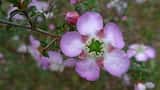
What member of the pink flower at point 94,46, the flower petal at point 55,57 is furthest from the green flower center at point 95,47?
the flower petal at point 55,57

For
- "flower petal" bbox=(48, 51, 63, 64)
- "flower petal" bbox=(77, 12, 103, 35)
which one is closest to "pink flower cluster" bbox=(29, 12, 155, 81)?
"flower petal" bbox=(77, 12, 103, 35)

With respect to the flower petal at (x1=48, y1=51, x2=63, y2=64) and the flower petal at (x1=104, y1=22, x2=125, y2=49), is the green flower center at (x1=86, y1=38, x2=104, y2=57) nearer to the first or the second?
the flower petal at (x1=104, y1=22, x2=125, y2=49)

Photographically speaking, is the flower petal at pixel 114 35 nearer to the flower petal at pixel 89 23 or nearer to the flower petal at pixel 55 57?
the flower petal at pixel 89 23

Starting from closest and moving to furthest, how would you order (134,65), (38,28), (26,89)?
(38,28) → (134,65) → (26,89)

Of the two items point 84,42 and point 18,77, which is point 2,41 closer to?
point 18,77

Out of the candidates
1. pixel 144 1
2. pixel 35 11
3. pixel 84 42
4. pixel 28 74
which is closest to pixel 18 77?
pixel 28 74

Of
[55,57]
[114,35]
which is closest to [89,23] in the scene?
[114,35]
